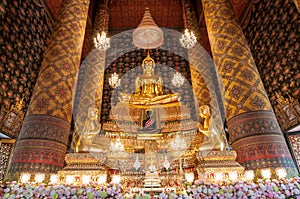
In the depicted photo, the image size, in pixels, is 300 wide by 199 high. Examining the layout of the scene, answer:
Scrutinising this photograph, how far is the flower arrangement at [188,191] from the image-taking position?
215 centimetres

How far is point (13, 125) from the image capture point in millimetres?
6234

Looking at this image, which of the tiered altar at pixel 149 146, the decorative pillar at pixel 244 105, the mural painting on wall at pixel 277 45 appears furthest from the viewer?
the mural painting on wall at pixel 277 45

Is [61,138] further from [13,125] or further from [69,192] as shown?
[13,125]

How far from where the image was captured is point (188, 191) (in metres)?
2.26

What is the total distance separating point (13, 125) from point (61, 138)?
3.45 metres

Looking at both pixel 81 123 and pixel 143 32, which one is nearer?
pixel 81 123

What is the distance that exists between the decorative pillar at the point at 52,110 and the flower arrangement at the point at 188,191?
1189 millimetres

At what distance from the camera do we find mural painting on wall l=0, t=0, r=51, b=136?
598cm

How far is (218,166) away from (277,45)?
5.15m

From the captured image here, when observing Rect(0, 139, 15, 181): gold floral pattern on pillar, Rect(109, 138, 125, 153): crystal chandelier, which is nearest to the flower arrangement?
Rect(109, 138, 125, 153): crystal chandelier

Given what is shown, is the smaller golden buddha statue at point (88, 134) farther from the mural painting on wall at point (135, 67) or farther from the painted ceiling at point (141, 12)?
the painted ceiling at point (141, 12)

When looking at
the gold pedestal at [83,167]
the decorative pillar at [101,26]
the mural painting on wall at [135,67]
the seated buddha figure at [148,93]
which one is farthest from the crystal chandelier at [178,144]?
the mural painting on wall at [135,67]

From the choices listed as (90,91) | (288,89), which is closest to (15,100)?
(90,91)

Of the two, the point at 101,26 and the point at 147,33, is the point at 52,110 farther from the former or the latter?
the point at 101,26
